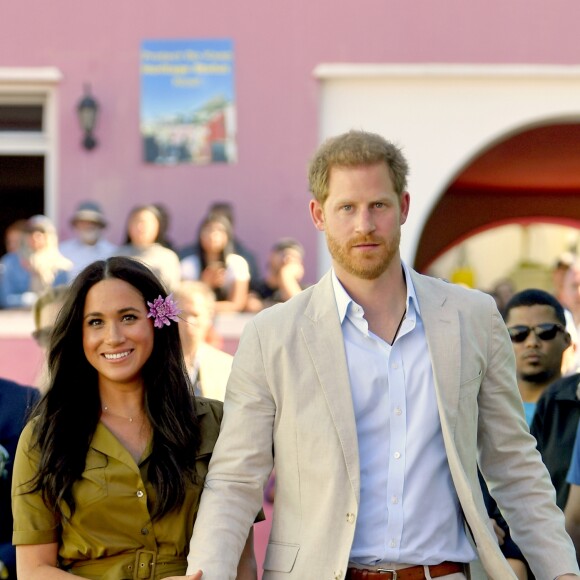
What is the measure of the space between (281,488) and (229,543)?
21 cm

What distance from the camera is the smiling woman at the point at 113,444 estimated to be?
3938mm

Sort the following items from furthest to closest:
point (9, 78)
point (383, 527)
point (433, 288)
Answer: point (9, 78) < point (433, 288) < point (383, 527)

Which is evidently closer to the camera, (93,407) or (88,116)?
(93,407)

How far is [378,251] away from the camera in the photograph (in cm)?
389

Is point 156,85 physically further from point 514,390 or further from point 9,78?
point 514,390

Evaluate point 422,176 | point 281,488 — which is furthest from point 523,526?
point 422,176

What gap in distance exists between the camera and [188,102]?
39.8ft

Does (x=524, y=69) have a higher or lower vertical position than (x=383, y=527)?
higher

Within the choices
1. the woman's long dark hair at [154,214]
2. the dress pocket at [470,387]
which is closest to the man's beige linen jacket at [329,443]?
the dress pocket at [470,387]

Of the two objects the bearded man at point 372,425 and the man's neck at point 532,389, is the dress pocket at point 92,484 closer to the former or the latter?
the bearded man at point 372,425

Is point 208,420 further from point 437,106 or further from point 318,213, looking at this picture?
point 437,106

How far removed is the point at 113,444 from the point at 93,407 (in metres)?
0.17

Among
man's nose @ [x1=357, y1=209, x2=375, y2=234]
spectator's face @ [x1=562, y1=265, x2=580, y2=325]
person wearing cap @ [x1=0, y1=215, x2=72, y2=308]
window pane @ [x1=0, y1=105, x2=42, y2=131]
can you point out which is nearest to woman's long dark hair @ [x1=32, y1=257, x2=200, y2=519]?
man's nose @ [x1=357, y1=209, x2=375, y2=234]

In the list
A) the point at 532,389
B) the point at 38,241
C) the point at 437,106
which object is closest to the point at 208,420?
the point at 532,389
